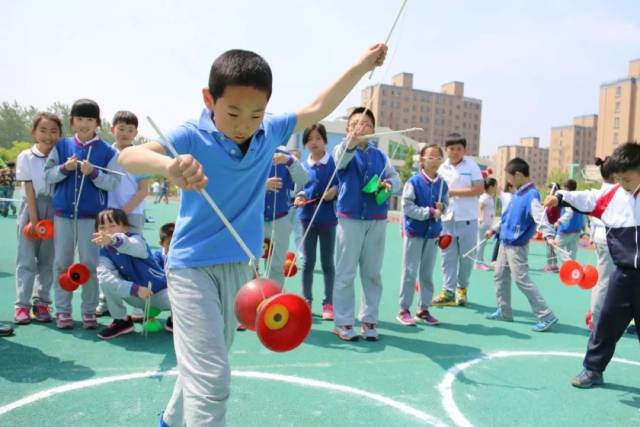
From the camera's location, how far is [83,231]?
17.4 feet

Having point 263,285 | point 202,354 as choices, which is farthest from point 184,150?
point 202,354

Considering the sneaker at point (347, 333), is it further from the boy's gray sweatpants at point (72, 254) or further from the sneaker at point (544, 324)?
the boy's gray sweatpants at point (72, 254)

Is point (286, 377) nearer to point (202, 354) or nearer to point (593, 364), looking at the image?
point (202, 354)

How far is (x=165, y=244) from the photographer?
574 cm

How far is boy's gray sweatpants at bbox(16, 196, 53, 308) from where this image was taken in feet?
17.9

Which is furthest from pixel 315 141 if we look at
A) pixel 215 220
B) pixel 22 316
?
pixel 215 220

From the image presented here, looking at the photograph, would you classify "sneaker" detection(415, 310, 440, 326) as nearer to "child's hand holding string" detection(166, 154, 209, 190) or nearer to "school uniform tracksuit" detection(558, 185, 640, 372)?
"school uniform tracksuit" detection(558, 185, 640, 372)

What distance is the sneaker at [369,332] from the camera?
545 centimetres

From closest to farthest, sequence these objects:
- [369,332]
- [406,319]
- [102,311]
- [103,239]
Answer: [103,239], [369,332], [102,311], [406,319]

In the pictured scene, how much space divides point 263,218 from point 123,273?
A: 262cm

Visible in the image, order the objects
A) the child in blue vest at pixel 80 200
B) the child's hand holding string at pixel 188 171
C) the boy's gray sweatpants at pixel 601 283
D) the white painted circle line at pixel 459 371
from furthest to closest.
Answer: the boy's gray sweatpants at pixel 601 283, the child in blue vest at pixel 80 200, the white painted circle line at pixel 459 371, the child's hand holding string at pixel 188 171

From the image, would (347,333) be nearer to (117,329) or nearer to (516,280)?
(117,329)

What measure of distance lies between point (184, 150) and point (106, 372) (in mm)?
2370

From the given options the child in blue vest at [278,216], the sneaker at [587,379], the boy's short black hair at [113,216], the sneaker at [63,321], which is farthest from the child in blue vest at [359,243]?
the sneaker at [63,321]
